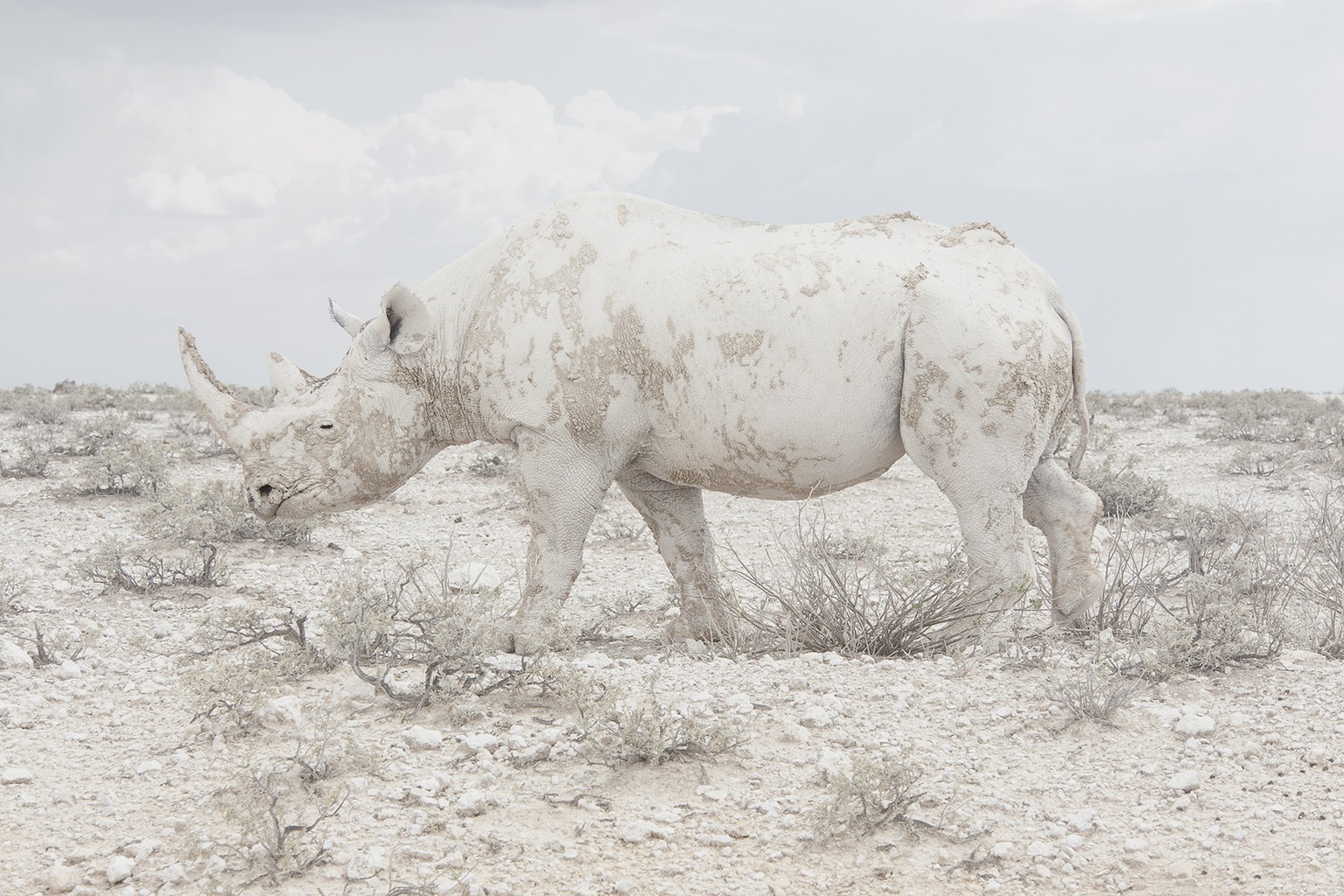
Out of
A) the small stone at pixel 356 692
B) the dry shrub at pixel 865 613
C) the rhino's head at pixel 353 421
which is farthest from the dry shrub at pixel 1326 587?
the rhino's head at pixel 353 421

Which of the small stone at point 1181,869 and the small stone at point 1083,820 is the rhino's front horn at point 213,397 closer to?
the small stone at point 1083,820

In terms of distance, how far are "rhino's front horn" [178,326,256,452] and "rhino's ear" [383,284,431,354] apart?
2.89 ft

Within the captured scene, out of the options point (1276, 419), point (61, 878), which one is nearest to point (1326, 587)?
point (61, 878)

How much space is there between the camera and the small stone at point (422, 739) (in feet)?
14.3

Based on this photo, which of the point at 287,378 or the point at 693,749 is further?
the point at 287,378

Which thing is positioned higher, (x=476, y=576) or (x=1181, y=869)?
(x=1181, y=869)

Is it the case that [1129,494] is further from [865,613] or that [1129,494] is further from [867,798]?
[867,798]

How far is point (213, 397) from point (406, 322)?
3.73 ft

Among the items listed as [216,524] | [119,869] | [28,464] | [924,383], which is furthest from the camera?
[28,464]

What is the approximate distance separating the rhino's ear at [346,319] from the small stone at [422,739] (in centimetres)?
277

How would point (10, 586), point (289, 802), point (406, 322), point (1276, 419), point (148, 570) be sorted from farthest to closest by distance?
point (1276, 419) < point (148, 570) < point (10, 586) < point (406, 322) < point (289, 802)

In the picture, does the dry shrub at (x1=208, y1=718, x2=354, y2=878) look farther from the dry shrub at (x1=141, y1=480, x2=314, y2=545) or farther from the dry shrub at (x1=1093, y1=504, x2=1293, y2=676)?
the dry shrub at (x1=141, y1=480, x2=314, y2=545)

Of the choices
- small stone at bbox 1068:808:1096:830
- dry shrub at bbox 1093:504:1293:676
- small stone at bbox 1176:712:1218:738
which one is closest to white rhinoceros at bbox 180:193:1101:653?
dry shrub at bbox 1093:504:1293:676

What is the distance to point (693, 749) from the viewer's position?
165 inches
